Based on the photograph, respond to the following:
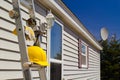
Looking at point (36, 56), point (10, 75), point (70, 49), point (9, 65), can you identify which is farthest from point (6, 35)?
point (70, 49)

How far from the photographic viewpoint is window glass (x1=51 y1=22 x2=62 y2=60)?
6605 millimetres

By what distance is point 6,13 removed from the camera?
13.8 feet

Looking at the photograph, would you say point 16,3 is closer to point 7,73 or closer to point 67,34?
point 7,73

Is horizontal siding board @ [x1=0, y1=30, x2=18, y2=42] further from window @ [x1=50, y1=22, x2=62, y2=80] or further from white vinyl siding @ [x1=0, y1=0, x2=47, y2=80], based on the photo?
window @ [x1=50, y1=22, x2=62, y2=80]

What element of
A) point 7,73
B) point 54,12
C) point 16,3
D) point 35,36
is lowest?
point 7,73

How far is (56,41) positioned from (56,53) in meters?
0.29

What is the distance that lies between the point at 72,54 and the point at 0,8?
17.7 feet

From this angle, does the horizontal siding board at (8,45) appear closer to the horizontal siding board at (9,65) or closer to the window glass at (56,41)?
the horizontal siding board at (9,65)

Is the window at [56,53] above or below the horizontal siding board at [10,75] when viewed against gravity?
above

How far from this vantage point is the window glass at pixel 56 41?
6.61m

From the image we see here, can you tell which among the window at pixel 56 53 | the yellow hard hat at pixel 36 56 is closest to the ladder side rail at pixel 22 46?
the yellow hard hat at pixel 36 56

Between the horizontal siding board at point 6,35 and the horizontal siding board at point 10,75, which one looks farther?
the horizontal siding board at point 6,35

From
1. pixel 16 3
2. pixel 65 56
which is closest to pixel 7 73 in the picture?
pixel 16 3

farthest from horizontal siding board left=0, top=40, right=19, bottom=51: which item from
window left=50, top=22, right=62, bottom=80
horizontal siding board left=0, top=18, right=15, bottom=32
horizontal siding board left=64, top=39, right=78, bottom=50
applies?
horizontal siding board left=64, top=39, right=78, bottom=50
